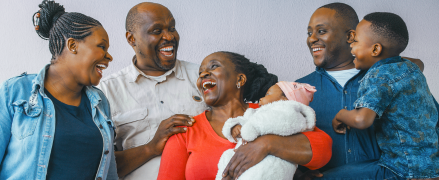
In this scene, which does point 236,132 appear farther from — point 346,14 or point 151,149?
point 346,14

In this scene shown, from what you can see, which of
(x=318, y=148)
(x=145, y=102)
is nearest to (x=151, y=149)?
(x=145, y=102)

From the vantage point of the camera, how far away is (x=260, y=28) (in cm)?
322

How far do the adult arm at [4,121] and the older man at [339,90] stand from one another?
1.62m

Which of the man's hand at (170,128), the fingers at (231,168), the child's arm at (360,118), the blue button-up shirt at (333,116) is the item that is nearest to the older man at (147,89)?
the man's hand at (170,128)

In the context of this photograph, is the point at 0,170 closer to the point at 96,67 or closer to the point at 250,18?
the point at 96,67

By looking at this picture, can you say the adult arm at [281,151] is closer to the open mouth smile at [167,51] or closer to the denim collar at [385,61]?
the denim collar at [385,61]

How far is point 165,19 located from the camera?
247 cm

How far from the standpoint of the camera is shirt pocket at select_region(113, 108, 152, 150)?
2287mm

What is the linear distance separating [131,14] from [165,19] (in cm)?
31

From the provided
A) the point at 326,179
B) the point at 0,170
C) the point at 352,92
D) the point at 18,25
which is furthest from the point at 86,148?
the point at 18,25

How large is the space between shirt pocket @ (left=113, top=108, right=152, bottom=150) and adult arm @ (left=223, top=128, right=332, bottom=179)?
0.92 m

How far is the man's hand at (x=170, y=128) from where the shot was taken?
6.29 ft

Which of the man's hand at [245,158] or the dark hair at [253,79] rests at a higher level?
the dark hair at [253,79]

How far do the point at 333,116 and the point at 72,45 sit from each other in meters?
1.68
